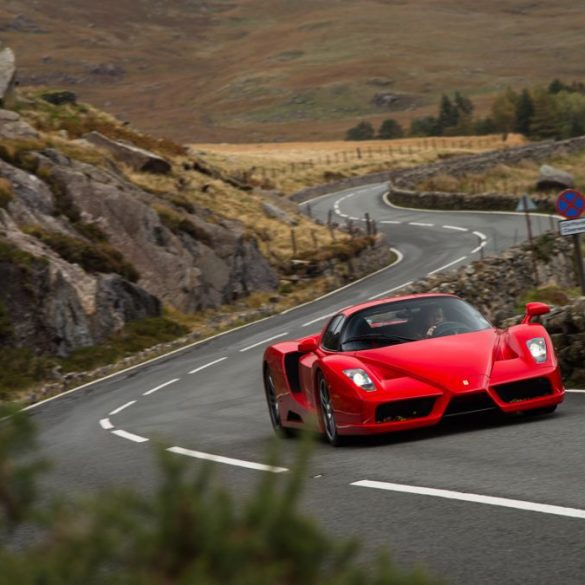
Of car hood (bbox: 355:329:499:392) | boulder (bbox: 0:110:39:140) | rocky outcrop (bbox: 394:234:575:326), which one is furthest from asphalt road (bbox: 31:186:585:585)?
boulder (bbox: 0:110:39:140)

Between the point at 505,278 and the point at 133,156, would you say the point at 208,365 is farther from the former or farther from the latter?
the point at 133,156

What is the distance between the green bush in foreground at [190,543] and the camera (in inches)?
105

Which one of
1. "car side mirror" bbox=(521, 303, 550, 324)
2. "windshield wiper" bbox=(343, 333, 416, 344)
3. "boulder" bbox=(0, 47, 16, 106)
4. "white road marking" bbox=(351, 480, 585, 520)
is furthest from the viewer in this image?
"boulder" bbox=(0, 47, 16, 106)

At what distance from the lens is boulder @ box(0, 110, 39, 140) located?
42.6 m

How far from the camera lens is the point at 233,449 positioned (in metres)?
11.7

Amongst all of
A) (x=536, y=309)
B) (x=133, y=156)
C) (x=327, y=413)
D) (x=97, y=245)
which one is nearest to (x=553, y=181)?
(x=133, y=156)

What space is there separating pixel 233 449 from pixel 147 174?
126 ft

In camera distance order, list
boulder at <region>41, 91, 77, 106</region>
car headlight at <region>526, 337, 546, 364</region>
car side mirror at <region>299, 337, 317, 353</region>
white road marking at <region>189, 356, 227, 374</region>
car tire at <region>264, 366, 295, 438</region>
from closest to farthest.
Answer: car headlight at <region>526, 337, 546, 364</region> → car side mirror at <region>299, 337, 317, 353</region> → car tire at <region>264, 366, 295, 438</region> → white road marking at <region>189, 356, 227, 374</region> → boulder at <region>41, 91, 77, 106</region>

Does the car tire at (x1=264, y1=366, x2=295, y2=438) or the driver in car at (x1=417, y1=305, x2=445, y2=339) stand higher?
the driver in car at (x1=417, y1=305, x2=445, y2=339)

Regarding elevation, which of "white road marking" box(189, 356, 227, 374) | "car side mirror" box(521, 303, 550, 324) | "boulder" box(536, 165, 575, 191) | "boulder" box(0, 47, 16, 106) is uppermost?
"boulder" box(0, 47, 16, 106)

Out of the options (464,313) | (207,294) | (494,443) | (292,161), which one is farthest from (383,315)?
(292,161)

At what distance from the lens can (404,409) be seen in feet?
34.1

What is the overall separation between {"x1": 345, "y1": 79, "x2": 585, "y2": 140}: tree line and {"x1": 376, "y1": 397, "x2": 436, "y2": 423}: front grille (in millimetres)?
107908

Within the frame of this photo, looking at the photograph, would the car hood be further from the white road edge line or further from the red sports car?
the white road edge line
